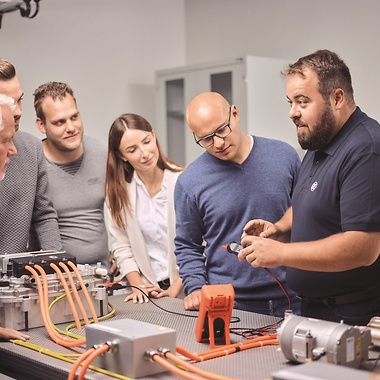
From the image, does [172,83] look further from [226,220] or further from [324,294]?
[324,294]

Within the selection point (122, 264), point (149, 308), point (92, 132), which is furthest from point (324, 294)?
point (92, 132)

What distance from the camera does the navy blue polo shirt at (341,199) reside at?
1720 millimetres

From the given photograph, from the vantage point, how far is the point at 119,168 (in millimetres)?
2842

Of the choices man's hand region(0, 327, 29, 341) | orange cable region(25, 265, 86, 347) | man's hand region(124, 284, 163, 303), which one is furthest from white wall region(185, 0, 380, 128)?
man's hand region(0, 327, 29, 341)

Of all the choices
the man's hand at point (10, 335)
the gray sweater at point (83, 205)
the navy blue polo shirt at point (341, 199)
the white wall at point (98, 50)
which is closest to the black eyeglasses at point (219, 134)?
the navy blue polo shirt at point (341, 199)

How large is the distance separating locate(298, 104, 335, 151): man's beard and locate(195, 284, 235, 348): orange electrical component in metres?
0.51

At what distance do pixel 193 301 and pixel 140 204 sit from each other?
788mm

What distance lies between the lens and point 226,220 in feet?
7.68

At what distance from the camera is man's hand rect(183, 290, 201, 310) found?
212 cm

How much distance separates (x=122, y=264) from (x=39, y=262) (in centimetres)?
73

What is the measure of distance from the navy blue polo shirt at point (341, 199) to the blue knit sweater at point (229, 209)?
0.32m

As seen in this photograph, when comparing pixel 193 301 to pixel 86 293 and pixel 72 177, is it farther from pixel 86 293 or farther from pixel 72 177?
pixel 72 177

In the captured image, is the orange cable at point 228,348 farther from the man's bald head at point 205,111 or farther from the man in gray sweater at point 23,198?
the man in gray sweater at point 23,198

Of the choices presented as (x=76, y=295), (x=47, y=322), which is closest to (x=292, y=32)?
(x=76, y=295)
